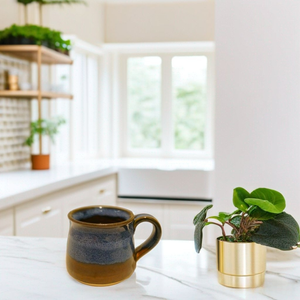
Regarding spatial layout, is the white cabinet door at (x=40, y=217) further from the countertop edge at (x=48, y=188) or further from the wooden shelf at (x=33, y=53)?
the wooden shelf at (x=33, y=53)

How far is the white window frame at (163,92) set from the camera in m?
4.04

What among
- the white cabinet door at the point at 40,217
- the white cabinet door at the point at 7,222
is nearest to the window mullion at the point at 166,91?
the white cabinet door at the point at 40,217

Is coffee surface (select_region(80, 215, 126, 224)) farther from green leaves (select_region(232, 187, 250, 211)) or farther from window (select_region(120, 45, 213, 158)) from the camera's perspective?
window (select_region(120, 45, 213, 158))

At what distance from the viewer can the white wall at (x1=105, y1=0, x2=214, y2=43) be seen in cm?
386

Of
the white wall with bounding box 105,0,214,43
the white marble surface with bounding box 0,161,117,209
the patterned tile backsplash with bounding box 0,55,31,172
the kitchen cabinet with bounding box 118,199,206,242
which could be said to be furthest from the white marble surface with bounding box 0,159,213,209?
the white wall with bounding box 105,0,214,43

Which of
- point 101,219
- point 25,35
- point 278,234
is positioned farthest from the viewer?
point 25,35

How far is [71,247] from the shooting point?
0.72 meters

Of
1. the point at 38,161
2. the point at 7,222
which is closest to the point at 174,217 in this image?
the point at 38,161

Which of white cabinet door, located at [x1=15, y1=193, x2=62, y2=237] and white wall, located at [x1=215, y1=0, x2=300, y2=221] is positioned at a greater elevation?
white wall, located at [x1=215, y1=0, x2=300, y2=221]

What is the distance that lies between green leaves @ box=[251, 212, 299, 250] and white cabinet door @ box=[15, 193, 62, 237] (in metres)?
1.49

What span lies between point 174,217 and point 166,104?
51.2 inches

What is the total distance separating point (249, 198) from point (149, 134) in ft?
11.6

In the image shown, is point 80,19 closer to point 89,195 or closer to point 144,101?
point 144,101

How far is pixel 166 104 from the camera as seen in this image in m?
4.13
